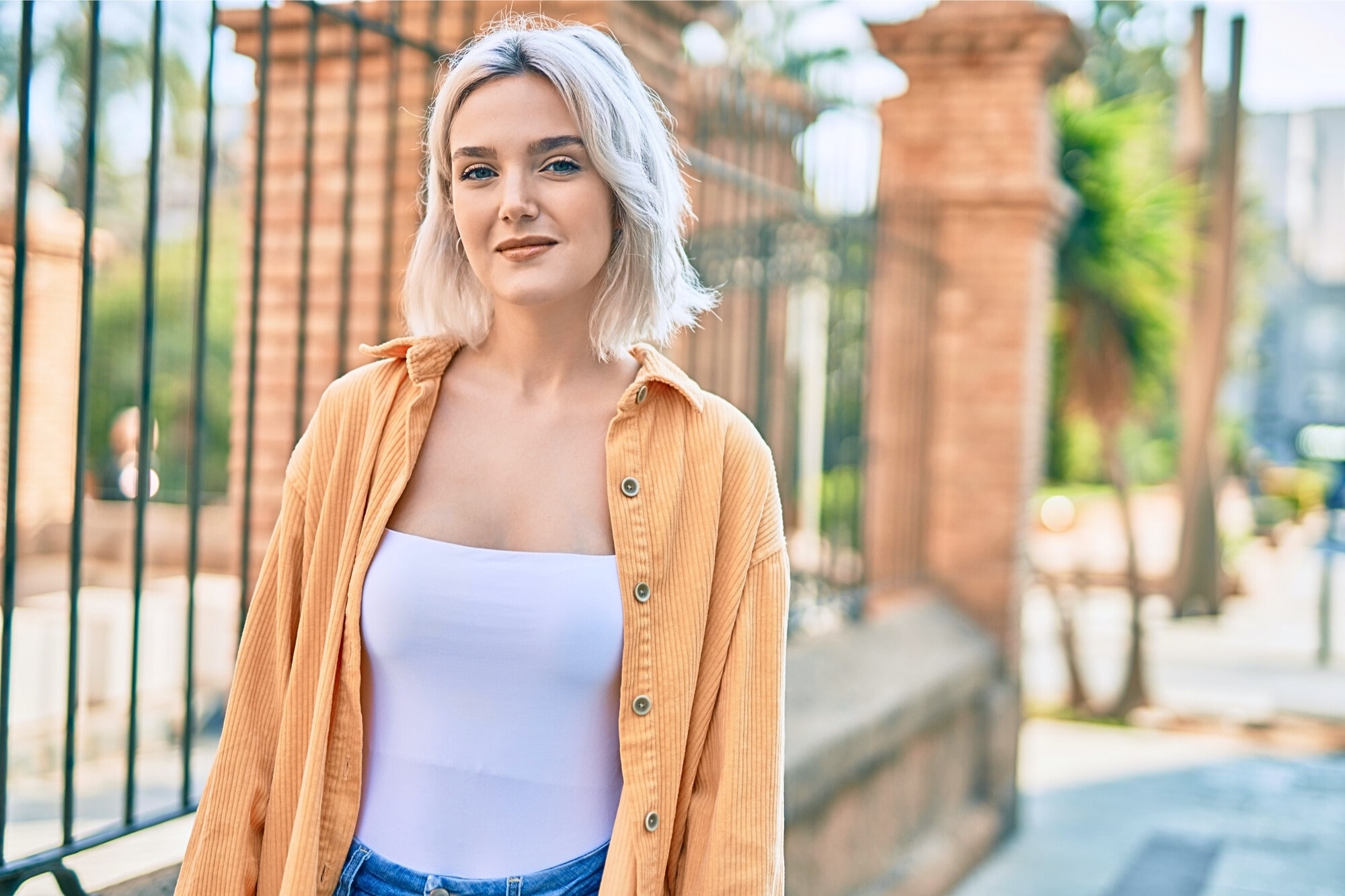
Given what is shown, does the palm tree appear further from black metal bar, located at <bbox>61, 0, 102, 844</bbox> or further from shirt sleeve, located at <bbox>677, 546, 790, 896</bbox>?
shirt sleeve, located at <bbox>677, 546, 790, 896</bbox>

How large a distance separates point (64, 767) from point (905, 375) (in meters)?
5.13

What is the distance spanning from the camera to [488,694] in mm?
1638

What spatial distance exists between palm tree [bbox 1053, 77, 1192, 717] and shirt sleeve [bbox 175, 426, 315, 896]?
7232 millimetres

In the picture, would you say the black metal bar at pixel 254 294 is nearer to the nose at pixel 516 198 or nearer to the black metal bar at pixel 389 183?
the black metal bar at pixel 389 183

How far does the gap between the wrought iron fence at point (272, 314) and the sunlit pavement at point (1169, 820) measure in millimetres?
1800

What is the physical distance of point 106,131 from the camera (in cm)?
1989

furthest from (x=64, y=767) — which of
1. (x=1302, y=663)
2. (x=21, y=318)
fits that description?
(x=1302, y=663)

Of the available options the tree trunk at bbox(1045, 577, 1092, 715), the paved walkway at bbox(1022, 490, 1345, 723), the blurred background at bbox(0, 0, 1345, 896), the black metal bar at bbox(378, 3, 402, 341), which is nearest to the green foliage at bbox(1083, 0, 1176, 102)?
the paved walkway at bbox(1022, 490, 1345, 723)

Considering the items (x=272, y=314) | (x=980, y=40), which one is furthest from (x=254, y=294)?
(x=980, y=40)

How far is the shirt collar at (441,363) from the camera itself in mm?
1759

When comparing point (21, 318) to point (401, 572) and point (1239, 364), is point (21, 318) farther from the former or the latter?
point (1239, 364)

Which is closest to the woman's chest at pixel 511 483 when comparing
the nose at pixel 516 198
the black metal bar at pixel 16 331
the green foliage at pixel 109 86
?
the nose at pixel 516 198

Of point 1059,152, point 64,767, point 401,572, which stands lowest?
point 64,767

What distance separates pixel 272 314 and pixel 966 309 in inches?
160
